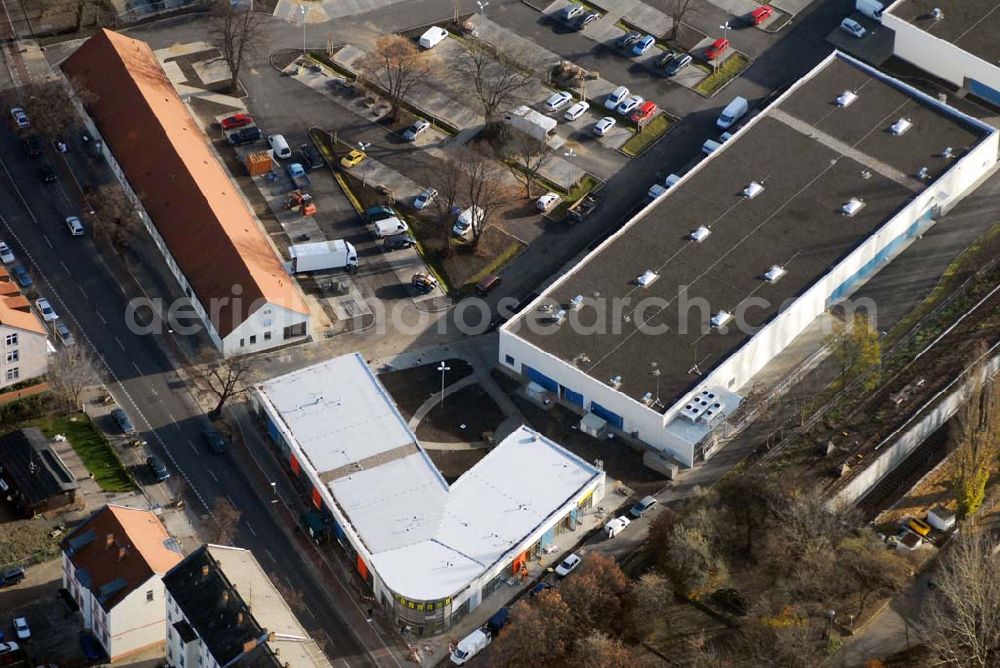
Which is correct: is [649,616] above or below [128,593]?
below

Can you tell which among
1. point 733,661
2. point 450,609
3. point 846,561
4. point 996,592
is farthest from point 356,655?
point 996,592

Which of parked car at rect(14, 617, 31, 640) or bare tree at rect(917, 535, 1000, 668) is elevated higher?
parked car at rect(14, 617, 31, 640)

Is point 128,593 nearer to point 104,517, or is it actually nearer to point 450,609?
point 104,517

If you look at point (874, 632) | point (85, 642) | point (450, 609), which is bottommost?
point (874, 632)

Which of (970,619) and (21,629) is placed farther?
(21,629)

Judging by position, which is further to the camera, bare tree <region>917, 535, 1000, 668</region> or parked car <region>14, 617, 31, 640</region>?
parked car <region>14, 617, 31, 640</region>

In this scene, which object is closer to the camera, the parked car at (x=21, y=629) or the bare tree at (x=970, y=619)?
the bare tree at (x=970, y=619)

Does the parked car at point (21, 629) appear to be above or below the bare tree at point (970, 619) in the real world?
above

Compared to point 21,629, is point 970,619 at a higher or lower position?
lower
